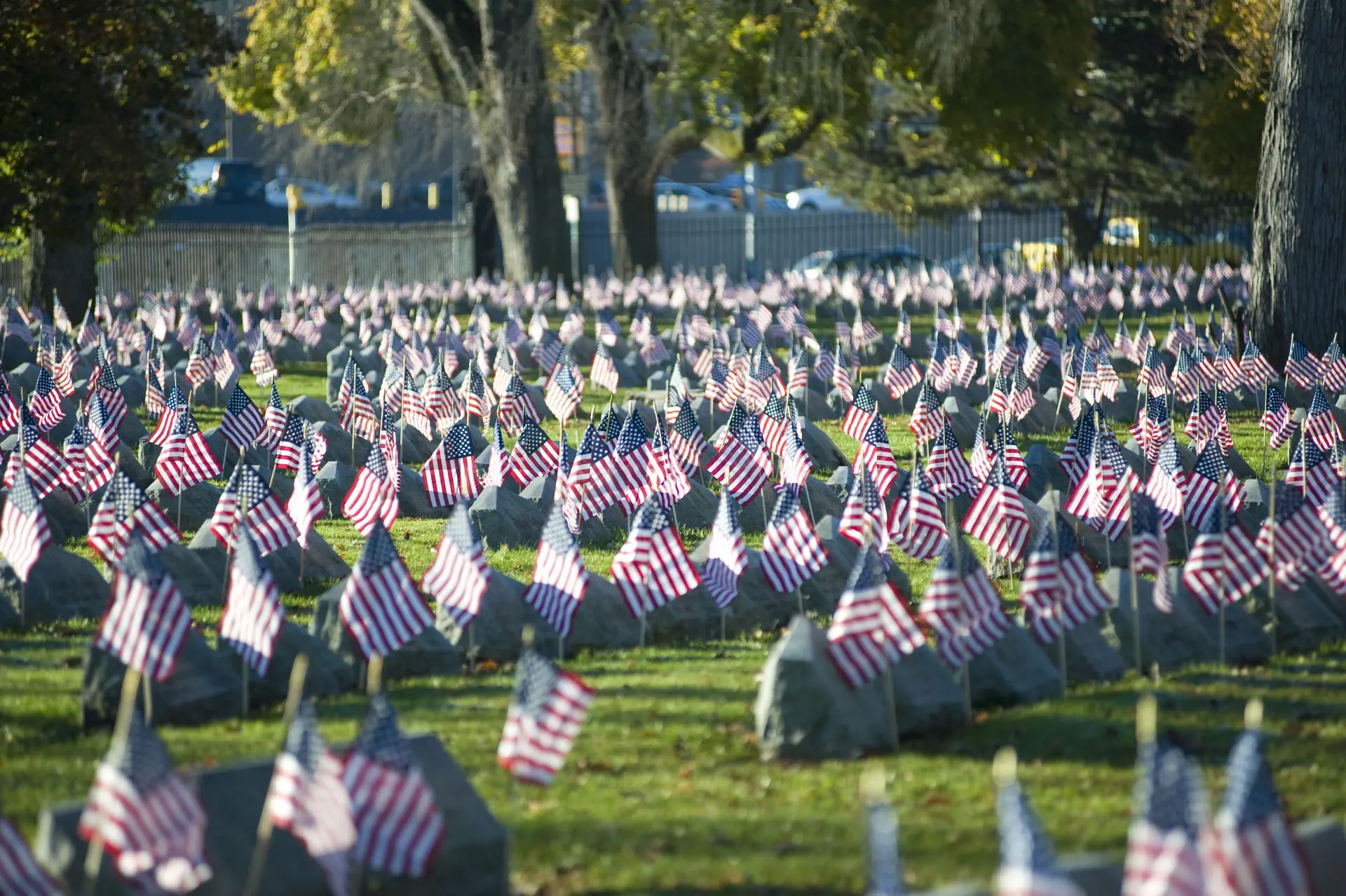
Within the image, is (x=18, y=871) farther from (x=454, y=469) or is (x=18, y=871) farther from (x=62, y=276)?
(x=62, y=276)

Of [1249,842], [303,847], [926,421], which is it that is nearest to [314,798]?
[303,847]

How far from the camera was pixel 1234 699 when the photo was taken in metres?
9.69

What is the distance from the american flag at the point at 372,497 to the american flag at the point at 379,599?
10.7 feet

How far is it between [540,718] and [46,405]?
1168 centimetres

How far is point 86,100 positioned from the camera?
25.0 metres

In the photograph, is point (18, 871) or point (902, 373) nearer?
point (18, 871)

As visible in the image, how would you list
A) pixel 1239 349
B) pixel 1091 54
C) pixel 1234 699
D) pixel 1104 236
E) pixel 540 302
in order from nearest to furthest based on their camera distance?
pixel 1234 699, pixel 1239 349, pixel 540 302, pixel 1091 54, pixel 1104 236

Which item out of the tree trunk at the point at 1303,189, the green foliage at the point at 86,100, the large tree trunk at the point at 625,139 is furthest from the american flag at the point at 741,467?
the large tree trunk at the point at 625,139

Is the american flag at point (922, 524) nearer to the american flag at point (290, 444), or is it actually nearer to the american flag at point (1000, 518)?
the american flag at point (1000, 518)

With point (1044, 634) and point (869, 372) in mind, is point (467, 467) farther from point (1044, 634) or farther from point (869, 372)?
point (869, 372)

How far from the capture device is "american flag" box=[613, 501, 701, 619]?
421 inches

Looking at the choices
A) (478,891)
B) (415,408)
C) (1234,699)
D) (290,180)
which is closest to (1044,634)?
(1234,699)

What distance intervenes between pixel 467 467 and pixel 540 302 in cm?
2038

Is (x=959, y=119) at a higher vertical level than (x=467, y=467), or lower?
higher
